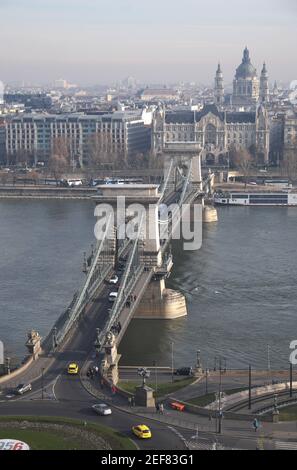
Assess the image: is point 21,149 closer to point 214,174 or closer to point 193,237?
point 214,174

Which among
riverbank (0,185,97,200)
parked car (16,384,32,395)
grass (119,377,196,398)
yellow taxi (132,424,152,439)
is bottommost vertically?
riverbank (0,185,97,200)

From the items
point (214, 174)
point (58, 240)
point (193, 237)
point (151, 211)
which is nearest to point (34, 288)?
point (151, 211)

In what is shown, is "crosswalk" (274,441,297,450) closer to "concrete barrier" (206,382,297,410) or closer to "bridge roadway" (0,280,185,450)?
"bridge roadway" (0,280,185,450)

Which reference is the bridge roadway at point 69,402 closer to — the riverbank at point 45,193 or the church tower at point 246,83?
the riverbank at point 45,193

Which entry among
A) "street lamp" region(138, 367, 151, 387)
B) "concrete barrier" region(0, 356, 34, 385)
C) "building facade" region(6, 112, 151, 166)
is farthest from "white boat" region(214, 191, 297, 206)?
"concrete barrier" region(0, 356, 34, 385)

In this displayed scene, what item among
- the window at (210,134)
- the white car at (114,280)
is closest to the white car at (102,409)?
the white car at (114,280)

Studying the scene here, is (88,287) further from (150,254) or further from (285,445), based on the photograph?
(285,445)

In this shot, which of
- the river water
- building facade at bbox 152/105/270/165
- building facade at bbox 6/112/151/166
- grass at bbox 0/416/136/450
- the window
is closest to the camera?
grass at bbox 0/416/136/450
